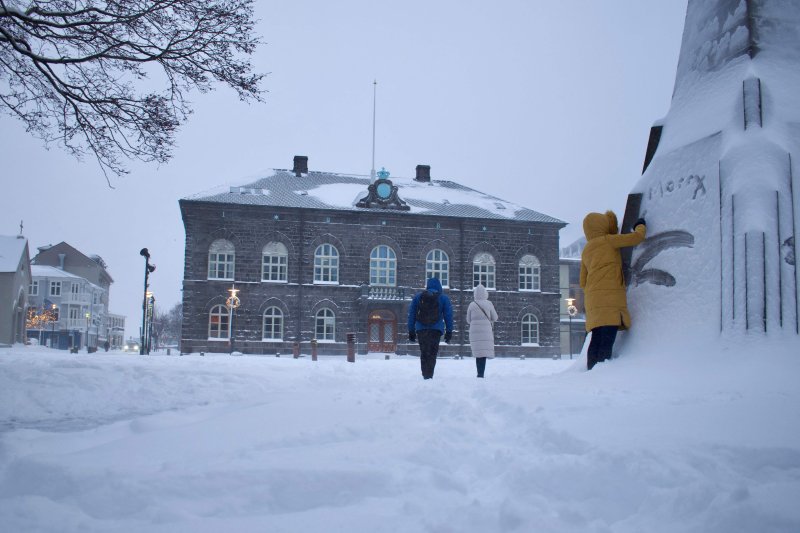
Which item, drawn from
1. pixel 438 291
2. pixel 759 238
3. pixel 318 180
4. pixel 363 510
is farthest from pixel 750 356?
pixel 318 180

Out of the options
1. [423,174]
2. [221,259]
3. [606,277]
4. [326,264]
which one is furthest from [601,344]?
[423,174]

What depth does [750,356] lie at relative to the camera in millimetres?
5059

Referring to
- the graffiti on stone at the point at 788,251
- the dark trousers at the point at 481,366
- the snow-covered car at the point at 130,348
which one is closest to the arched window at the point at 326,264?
the dark trousers at the point at 481,366

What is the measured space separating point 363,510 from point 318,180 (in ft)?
111

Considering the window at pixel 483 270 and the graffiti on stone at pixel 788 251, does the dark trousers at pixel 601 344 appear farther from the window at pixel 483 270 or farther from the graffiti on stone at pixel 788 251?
the window at pixel 483 270

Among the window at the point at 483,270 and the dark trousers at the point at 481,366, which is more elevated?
the window at the point at 483,270

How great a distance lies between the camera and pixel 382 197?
32.4m

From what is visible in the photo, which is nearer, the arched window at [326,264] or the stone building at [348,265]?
the stone building at [348,265]

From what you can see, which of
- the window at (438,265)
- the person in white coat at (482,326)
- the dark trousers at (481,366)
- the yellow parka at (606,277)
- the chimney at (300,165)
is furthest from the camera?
the chimney at (300,165)

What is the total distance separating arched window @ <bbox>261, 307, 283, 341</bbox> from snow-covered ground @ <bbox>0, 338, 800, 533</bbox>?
25554 mm

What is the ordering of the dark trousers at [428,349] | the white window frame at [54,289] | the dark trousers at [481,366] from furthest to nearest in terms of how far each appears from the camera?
the white window frame at [54,289] < the dark trousers at [481,366] < the dark trousers at [428,349]

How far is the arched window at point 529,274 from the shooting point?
1334 inches

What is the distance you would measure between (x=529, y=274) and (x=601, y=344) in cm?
2767

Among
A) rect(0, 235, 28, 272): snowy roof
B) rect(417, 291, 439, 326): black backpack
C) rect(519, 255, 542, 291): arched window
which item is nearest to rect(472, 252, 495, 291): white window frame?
rect(519, 255, 542, 291): arched window
